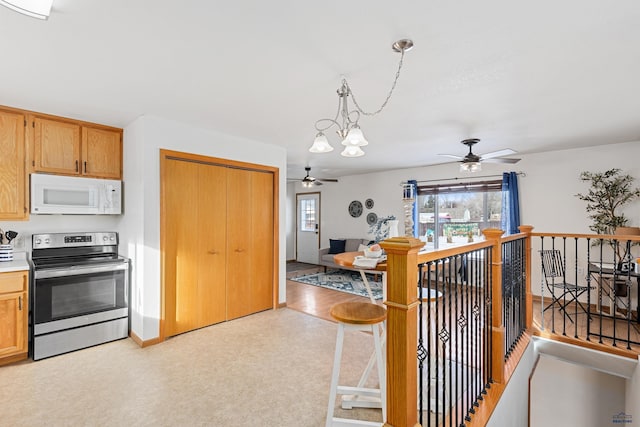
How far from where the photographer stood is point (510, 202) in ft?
16.6

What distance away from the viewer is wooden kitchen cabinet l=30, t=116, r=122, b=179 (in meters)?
3.04

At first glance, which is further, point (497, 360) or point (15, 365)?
point (15, 365)

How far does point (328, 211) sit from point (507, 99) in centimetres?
570

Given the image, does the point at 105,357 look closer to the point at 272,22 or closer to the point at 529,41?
the point at 272,22

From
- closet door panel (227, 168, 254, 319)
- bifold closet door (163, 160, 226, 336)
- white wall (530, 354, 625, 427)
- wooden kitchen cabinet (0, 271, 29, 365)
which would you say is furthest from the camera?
closet door panel (227, 168, 254, 319)

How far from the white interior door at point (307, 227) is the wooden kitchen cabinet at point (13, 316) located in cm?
619

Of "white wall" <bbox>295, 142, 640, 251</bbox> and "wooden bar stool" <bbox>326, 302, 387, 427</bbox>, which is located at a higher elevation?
"white wall" <bbox>295, 142, 640, 251</bbox>

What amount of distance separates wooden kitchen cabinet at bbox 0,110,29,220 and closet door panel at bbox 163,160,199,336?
1.26m

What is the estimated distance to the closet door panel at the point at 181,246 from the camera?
10.9 ft

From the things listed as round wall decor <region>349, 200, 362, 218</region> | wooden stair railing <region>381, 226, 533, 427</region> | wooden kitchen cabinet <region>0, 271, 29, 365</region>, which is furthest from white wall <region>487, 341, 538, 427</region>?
round wall decor <region>349, 200, 362, 218</region>

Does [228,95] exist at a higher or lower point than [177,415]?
higher

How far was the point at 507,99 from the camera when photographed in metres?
2.72

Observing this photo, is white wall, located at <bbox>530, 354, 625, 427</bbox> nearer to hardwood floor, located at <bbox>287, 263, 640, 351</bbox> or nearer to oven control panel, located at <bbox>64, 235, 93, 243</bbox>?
hardwood floor, located at <bbox>287, 263, 640, 351</bbox>

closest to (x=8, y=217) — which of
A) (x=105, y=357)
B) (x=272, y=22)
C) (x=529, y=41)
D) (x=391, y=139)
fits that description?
(x=105, y=357)
